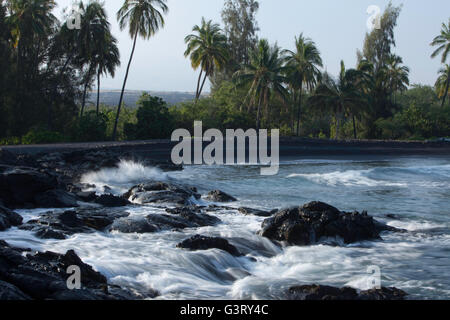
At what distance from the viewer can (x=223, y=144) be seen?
34438 millimetres

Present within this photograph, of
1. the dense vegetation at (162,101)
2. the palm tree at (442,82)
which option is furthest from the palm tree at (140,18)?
the palm tree at (442,82)

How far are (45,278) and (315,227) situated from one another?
5613mm

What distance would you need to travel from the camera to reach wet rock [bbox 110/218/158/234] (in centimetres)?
1080

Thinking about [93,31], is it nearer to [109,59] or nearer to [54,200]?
[109,59]

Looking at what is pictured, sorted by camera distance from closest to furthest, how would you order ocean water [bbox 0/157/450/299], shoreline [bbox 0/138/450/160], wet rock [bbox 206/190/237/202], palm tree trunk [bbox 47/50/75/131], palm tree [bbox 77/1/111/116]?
1. ocean water [bbox 0/157/450/299]
2. wet rock [bbox 206/190/237/202]
3. shoreline [bbox 0/138/450/160]
4. palm tree [bbox 77/1/111/116]
5. palm tree trunk [bbox 47/50/75/131]

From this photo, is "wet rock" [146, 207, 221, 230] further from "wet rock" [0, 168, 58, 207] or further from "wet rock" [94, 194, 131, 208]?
"wet rock" [0, 168, 58, 207]

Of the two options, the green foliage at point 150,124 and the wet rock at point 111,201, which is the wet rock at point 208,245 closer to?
the wet rock at point 111,201

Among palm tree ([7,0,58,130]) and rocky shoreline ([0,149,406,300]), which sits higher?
palm tree ([7,0,58,130])

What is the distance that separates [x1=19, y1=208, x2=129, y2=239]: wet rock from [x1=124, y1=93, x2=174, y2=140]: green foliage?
2267cm

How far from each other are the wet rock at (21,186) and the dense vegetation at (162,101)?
1858cm

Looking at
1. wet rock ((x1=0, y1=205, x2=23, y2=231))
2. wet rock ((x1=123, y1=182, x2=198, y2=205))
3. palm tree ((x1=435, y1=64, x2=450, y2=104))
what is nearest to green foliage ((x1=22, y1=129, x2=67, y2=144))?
wet rock ((x1=123, y1=182, x2=198, y2=205))

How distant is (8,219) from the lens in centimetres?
1077

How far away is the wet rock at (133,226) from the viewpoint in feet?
35.4
